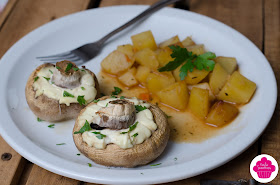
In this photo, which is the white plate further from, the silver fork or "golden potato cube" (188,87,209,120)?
"golden potato cube" (188,87,209,120)

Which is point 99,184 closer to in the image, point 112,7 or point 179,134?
point 179,134

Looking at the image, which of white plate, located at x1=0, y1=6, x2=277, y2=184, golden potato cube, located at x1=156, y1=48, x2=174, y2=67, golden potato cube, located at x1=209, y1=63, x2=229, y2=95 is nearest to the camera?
white plate, located at x1=0, y1=6, x2=277, y2=184

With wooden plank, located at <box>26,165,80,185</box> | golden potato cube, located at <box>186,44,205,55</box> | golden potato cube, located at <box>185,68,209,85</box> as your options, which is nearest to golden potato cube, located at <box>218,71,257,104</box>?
golden potato cube, located at <box>185,68,209,85</box>

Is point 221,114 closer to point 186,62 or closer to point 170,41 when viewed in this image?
point 186,62

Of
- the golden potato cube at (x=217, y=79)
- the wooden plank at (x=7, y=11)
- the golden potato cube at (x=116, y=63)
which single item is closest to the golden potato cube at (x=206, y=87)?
the golden potato cube at (x=217, y=79)

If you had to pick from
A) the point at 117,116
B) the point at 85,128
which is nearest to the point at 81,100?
the point at 85,128

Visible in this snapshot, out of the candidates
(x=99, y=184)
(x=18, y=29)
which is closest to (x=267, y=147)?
(x=99, y=184)
